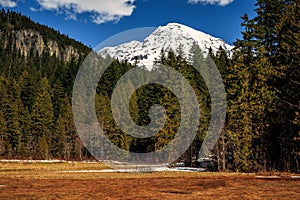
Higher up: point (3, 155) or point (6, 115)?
point (6, 115)

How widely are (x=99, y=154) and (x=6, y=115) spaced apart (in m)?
21.9

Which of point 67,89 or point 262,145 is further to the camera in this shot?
point 67,89

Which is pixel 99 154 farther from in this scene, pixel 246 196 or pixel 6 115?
pixel 246 196

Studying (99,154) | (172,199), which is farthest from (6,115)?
(172,199)

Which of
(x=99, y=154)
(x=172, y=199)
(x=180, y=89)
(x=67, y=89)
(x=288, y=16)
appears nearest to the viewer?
(x=172, y=199)

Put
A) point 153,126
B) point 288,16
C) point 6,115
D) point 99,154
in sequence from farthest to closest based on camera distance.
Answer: point 6,115, point 99,154, point 153,126, point 288,16

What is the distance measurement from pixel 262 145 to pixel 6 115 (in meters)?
54.6

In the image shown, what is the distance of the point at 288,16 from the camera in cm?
2898

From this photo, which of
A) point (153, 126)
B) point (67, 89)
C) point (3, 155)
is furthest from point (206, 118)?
point (67, 89)

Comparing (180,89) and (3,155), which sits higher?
(180,89)

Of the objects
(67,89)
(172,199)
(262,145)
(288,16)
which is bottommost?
(172,199)

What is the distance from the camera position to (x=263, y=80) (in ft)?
103

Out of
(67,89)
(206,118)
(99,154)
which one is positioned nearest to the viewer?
(206,118)

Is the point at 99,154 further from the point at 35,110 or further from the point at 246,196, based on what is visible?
the point at 246,196
